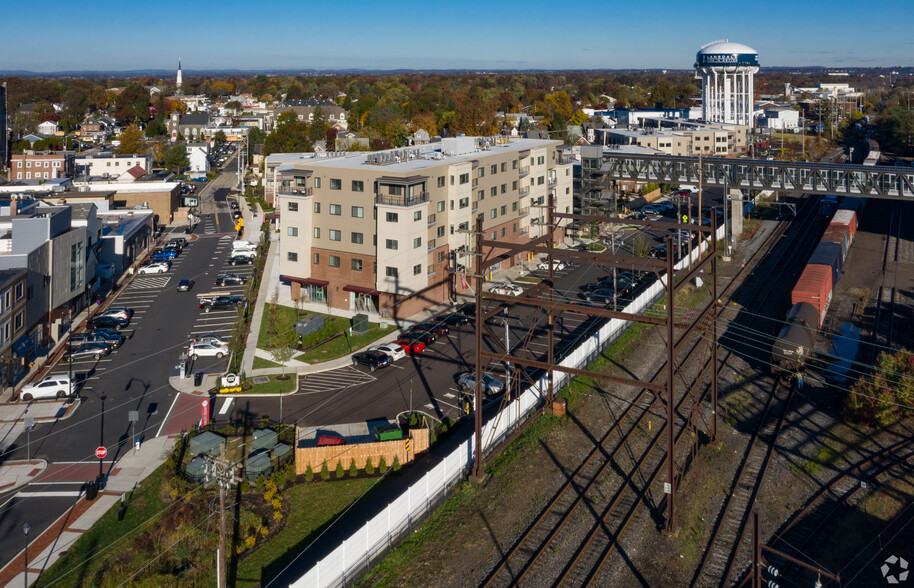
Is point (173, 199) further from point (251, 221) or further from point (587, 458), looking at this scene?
point (587, 458)

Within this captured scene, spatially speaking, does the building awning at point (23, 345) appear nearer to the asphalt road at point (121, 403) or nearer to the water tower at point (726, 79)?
the asphalt road at point (121, 403)

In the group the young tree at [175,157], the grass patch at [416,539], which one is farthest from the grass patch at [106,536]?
the young tree at [175,157]

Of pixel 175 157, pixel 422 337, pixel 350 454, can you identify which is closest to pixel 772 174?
pixel 422 337

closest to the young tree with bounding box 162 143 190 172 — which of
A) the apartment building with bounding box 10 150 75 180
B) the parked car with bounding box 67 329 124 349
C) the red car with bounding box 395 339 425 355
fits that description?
the apartment building with bounding box 10 150 75 180

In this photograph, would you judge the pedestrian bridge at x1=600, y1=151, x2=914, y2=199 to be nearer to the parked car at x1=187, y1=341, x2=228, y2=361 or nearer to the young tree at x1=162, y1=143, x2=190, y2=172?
the parked car at x1=187, y1=341, x2=228, y2=361

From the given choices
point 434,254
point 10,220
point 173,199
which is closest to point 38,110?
point 173,199

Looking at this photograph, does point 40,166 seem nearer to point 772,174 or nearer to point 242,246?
point 242,246

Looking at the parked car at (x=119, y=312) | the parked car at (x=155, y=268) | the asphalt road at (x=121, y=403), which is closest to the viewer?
the asphalt road at (x=121, y=403)
